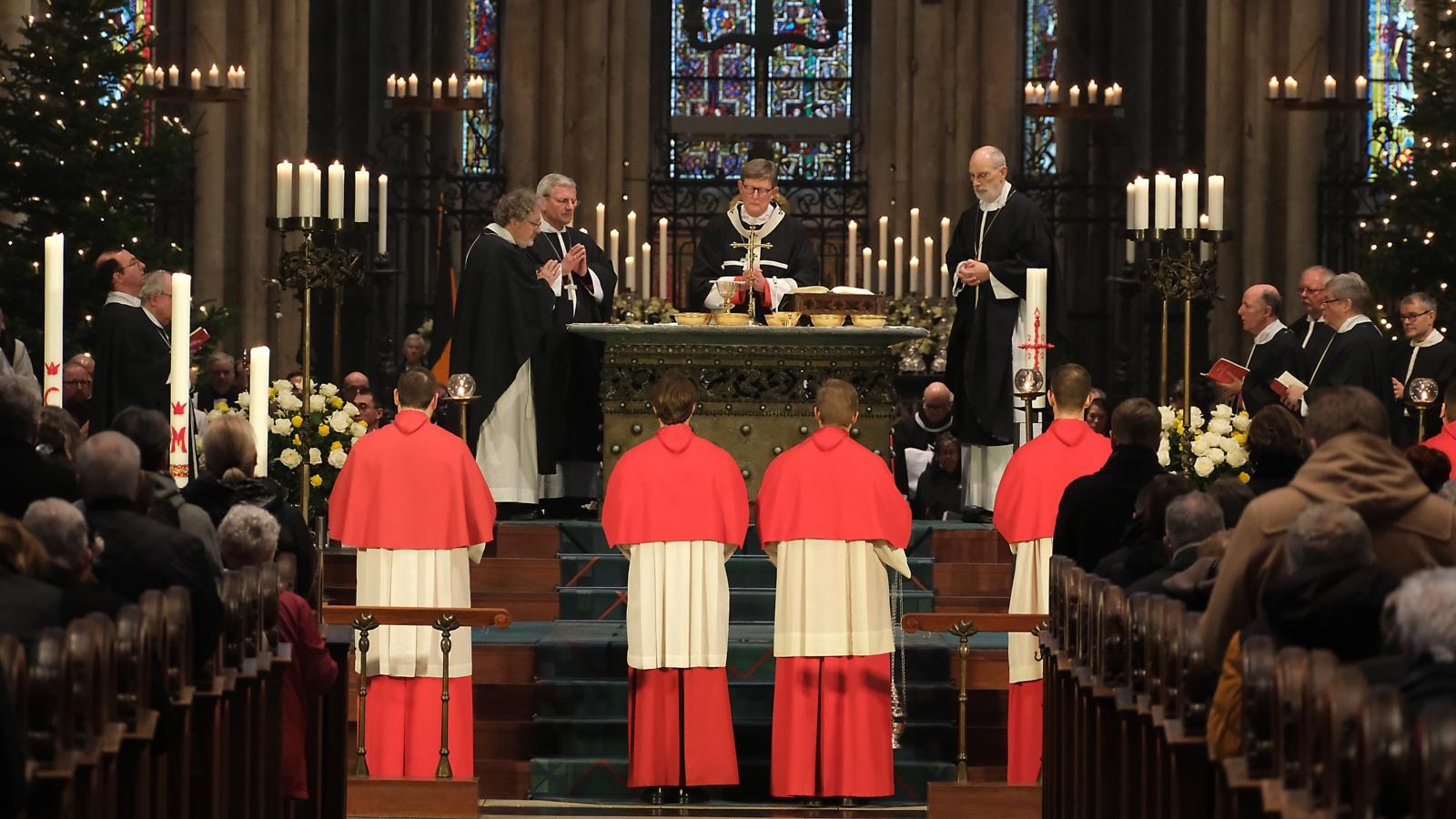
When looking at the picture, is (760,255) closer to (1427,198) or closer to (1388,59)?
(1427,198)

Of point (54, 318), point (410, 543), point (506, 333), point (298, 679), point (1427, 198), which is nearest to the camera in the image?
point (54, 318)

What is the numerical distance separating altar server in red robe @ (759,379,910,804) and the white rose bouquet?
216 centimetres

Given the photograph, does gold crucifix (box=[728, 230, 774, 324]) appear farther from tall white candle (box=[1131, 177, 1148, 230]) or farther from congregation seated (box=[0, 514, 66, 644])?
congregation seated (box=[0, 514, 66, 644])

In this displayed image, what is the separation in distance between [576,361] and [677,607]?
329 cm

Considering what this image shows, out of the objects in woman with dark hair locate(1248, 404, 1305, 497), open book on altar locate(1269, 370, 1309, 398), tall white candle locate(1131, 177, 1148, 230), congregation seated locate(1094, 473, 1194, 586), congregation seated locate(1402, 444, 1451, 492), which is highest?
tall white candle locate(1131, 177, 1148, 230)

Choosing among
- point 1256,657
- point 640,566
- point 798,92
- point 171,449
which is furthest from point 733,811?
point 798,92

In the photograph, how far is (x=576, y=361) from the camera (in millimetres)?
13727

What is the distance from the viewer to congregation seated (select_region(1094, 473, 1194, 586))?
26.0ft

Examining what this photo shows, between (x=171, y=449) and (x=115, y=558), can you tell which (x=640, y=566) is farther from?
(x=115, y=558)

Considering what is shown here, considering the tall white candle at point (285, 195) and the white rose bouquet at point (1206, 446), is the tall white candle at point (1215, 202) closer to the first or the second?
the white rose bouquet at point (1206, 446)

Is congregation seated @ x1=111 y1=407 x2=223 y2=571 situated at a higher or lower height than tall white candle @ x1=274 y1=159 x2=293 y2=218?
lower

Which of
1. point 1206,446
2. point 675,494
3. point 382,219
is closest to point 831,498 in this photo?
point 675,494

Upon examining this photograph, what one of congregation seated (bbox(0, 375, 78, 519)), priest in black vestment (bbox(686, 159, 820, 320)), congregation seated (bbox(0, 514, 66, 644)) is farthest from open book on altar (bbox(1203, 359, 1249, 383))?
congregation seated (bbox(0, 514, 66, 644))

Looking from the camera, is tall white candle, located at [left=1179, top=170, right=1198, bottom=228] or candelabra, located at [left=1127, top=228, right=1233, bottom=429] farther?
candelabra, located at [left=1127, top=228, right=1233, bottom=429]
